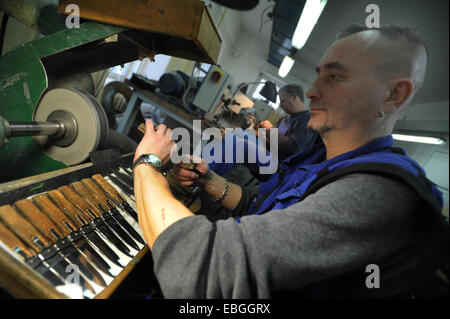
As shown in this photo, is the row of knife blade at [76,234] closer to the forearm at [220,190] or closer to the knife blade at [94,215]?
the knife blade at [94,215]

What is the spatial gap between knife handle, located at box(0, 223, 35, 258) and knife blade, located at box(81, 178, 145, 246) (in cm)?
28

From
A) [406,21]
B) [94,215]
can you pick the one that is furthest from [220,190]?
[406,21]

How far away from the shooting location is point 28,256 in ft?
1.63

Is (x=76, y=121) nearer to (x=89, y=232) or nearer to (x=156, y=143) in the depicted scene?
(x=156, y=143)

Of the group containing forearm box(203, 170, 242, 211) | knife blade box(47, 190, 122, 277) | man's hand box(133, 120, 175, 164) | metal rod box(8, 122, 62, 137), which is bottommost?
forearm box(203, 170, 242, 211)

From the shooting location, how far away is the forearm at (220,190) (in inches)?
55.7

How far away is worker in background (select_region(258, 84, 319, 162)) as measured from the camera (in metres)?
2.63

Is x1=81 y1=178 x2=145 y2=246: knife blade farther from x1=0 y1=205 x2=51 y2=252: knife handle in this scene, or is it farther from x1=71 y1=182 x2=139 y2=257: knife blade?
x1=0 y1=205 x2=51 y2=252: knife handle

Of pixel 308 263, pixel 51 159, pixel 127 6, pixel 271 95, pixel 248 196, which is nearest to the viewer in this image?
pixel 308 263

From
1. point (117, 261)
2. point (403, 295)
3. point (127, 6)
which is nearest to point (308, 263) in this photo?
point (403, 295)

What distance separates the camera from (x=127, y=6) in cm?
84

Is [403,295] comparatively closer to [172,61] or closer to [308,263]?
[308,263]

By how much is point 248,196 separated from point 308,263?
1.07 meters

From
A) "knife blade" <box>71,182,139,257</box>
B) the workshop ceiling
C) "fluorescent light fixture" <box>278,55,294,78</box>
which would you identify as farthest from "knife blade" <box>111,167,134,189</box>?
"fluorescent light fixture" <box>278,55,294,78</box>
